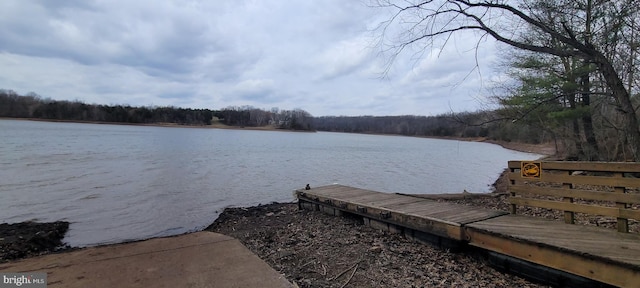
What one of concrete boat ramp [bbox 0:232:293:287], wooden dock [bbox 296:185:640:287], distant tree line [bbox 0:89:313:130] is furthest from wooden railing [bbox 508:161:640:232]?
distant tree line [bbox 0:89:313:130]

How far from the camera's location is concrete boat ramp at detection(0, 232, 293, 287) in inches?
166

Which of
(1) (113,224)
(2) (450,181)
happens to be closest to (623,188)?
(1) (113,224)

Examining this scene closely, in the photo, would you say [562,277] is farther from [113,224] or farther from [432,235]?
[113,224]

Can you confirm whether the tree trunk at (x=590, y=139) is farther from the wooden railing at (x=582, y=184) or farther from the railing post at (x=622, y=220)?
the railing post at (x=622, y=220)

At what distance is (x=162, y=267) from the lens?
15.8 ft

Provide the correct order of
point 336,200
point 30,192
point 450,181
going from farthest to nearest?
point 450,181, point 30,192, point 336,200

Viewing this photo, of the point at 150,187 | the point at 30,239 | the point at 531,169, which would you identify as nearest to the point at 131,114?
the point at 150,187

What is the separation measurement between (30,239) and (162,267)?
179 inches

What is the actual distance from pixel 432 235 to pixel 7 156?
85.7 feet

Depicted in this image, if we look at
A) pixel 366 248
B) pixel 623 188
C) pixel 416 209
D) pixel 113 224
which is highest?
pixel 623 188

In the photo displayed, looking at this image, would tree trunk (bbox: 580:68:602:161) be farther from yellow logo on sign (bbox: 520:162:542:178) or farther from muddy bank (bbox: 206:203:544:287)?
muddy bank (bbox: 206:203:544:287)

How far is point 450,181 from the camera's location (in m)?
18.0

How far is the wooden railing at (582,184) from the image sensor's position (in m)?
4.36

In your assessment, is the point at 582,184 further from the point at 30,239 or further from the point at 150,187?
the point at 150,187
